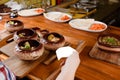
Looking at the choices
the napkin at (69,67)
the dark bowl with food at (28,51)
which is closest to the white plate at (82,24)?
the dark bowl with food at (28,51)

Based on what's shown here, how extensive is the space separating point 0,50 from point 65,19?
65 cm

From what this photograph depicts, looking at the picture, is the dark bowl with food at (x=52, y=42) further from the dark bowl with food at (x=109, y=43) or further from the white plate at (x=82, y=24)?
the white plate at (x=82, y=24)

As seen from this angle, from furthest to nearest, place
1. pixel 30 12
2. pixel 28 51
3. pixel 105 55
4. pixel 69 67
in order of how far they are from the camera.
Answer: pixel 30 12 → pixel 105 55 → pixel 28 51 → pixel 69 67

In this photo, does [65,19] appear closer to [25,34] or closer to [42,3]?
[25,34]

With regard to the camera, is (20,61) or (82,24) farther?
(82,24)

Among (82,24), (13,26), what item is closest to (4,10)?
(13,26)

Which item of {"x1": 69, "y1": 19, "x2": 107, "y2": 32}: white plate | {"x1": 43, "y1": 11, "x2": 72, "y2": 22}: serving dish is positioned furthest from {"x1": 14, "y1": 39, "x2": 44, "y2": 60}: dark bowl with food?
{"x1": 43, "y1": 11, "x2": 72, "y2": 22}: serving dish

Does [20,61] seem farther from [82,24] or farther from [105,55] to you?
[82,24]

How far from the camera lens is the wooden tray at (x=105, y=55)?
3.06ft

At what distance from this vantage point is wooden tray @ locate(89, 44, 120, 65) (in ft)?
3.06

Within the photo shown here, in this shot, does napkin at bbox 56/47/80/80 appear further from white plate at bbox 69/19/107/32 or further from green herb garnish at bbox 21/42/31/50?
white plate at bbox 69/19/107/32

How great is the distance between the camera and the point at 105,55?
969 millimetres

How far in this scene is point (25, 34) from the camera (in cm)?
104

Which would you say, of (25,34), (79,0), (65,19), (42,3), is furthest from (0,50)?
(79,0)
